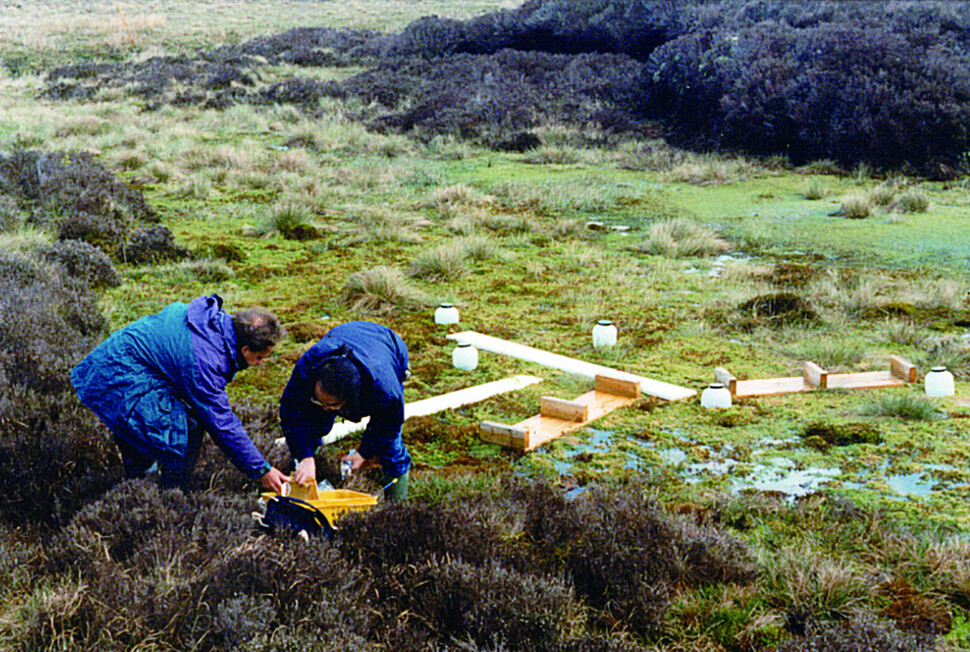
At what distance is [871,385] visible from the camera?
6109 mm

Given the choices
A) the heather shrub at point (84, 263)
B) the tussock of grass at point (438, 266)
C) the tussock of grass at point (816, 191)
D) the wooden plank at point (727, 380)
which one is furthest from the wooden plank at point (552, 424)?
the tussock of grass at point (816, 191)

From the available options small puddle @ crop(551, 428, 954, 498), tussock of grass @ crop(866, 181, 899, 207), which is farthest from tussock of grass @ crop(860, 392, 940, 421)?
tussock of grass @ crop(866, 181, 899, 207)

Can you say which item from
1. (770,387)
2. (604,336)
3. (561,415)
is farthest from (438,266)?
(770,387)

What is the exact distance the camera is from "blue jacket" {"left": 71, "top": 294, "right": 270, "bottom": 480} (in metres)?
3.84

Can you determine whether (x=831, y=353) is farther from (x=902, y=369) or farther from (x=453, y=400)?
(x=453, y=400)

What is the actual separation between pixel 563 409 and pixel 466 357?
4.24ft

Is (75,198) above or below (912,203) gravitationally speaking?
above

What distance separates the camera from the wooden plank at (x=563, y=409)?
5.64 metres

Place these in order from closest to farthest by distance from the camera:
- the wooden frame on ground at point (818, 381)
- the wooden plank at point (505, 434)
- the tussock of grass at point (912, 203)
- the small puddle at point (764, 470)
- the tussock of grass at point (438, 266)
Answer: the small puddle at point (764, 470) < the wooden plank at point (505, 434) < the wooden frame on ground at point (818, 381) < the tussock of grass at point (438, 266) < the tussock of grass at point (912, 203)

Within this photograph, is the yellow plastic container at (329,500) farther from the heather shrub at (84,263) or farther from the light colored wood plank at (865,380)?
the heather shrub at (84,263)

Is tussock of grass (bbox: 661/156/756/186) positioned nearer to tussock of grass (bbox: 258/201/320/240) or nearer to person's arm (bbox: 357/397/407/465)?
tussock of grass (bbox: 258/201/320/240)

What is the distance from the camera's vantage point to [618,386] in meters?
6.09

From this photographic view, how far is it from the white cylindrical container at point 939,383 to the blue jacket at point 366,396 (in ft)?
11.7

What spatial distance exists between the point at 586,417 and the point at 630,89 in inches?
646
